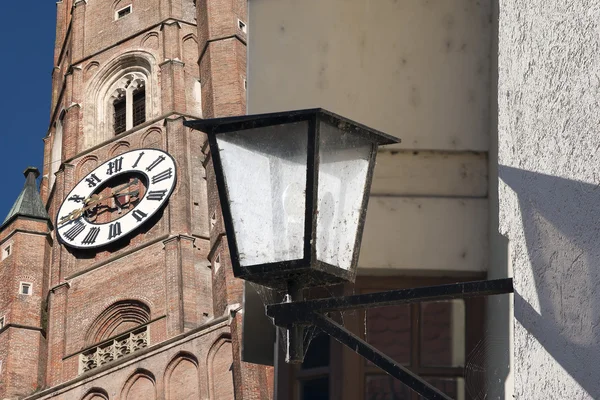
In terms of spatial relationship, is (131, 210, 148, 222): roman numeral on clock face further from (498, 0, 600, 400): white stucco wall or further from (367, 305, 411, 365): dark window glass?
(498, 0, 600, 400): white stucco wall

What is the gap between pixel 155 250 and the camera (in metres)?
35.8

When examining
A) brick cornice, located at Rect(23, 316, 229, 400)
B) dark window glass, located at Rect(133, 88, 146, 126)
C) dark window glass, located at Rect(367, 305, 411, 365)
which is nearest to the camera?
dark window glass, located at Rect(367, 305, 411, 365)

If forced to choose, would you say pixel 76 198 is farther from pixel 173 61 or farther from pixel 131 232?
pixel 173 61

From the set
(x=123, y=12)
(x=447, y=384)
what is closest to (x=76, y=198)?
(x=123, y=12)

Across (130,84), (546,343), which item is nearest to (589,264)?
(546,343)

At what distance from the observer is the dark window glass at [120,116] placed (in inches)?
1567

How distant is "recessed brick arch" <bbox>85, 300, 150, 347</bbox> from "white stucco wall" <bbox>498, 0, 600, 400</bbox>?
30772 millimetres

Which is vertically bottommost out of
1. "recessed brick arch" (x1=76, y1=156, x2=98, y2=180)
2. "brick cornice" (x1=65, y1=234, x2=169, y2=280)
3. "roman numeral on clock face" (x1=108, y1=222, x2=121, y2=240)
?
"brick cornice" (x1=65, y1=234, x2=169, y2=280)

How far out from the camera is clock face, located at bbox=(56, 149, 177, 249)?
36594 mm

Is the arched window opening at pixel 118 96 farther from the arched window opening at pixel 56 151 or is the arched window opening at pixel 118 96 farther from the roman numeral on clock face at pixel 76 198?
the roman numeral on clock face at pixel 76 198

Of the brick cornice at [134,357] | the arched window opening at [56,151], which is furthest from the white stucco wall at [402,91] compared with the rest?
the arched window opening at [56,151]

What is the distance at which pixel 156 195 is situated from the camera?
36.7 m

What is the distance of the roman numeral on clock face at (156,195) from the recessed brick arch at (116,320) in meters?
2.28

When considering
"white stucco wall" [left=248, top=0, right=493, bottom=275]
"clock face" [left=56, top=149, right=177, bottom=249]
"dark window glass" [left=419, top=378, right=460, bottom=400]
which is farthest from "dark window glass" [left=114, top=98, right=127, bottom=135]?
"dark window glass" [left=419, top=378, right=460, bottom=400]
